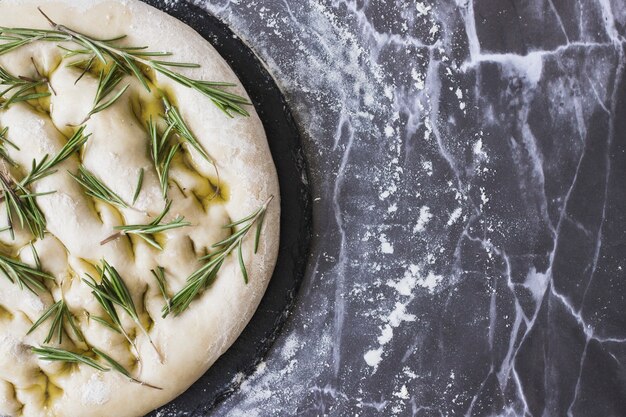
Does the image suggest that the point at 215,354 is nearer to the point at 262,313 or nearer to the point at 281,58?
the point at 262,313

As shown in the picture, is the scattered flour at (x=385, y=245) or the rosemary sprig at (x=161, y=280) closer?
the rosemary sprig at (x=161, y=280)

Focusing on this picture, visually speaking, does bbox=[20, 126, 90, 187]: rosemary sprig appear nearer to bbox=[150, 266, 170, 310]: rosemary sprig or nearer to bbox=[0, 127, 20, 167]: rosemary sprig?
bbox=[0, 127, 20, 167]: rosemary sprig

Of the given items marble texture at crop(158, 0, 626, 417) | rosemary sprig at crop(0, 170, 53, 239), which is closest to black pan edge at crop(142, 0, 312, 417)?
marble texture at crop(158, 0, 626, 417)

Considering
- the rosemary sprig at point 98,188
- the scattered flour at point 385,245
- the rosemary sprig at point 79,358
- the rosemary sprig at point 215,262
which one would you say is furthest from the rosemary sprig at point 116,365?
the scattered flour at point 385,245

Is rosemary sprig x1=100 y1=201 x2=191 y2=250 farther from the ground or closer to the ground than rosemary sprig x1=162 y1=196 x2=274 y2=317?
farther from the ground

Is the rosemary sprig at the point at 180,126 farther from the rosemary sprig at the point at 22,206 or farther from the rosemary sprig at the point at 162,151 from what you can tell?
the rosemary sprig at the point at 22,206

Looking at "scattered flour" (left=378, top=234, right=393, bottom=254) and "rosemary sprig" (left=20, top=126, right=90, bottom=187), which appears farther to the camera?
"scattered flour" (left=378, top=234, right=393, bottom=254)

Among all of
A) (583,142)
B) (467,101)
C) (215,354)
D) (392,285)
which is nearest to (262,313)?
→ (215,354)
